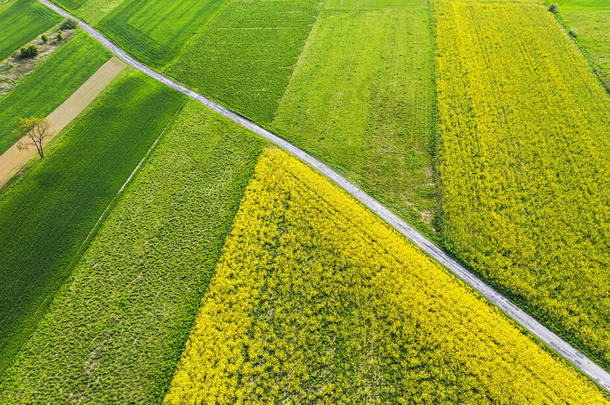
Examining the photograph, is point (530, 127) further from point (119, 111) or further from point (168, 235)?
point (119, 111)

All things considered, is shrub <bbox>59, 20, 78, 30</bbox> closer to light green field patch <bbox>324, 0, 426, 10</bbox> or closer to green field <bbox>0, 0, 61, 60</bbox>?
green field <bbox>0, 0, 61, 60</bbox>

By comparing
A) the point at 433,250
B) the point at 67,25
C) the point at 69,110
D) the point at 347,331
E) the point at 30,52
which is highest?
the point at 67,25

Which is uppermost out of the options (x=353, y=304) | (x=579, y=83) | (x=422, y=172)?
(x=579, y=83)

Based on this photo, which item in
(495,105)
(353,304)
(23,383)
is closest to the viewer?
(23,383)

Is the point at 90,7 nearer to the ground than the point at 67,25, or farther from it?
farther from it

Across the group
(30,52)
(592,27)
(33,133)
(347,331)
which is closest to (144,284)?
(347,331)

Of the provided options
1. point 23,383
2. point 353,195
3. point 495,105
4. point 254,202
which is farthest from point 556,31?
point 23,383

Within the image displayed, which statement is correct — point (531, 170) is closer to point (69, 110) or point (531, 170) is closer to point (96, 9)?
point (69, 110)
